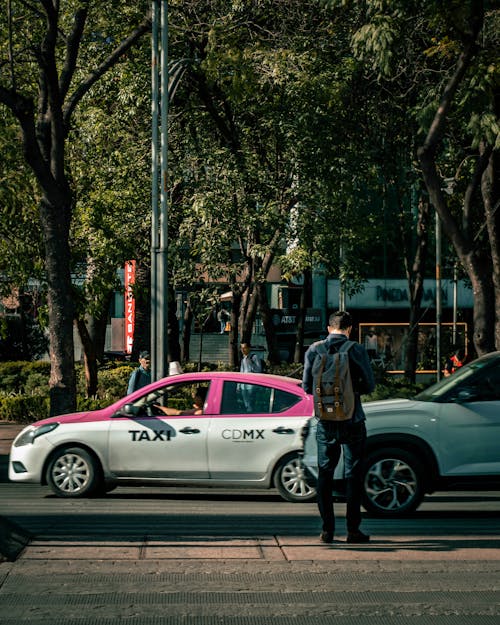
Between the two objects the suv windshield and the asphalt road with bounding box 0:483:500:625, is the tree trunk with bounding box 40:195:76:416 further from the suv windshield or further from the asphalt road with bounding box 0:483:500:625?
the suv windshield

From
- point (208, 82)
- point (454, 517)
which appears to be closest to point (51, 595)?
point (454, 517)

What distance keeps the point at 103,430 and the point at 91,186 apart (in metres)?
15.2

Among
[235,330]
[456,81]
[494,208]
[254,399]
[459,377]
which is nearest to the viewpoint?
[459,377]

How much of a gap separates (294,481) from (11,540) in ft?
14.2

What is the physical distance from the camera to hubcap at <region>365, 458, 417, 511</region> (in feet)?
35.5

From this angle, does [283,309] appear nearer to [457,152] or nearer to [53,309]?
[457,152]

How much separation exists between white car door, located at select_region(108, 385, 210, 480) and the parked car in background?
1.66m

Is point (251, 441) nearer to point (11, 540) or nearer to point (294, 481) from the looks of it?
point (294, 481)

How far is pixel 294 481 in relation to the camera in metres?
12.2

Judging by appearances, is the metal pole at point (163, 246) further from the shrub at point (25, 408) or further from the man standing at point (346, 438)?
the man standing at point (346, 438)

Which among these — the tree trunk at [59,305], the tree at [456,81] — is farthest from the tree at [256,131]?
the tree trunk at [59,305]

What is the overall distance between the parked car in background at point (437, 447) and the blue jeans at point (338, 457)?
6.85ft

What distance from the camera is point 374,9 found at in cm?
1702

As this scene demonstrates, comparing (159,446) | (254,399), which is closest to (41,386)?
(159,446)
